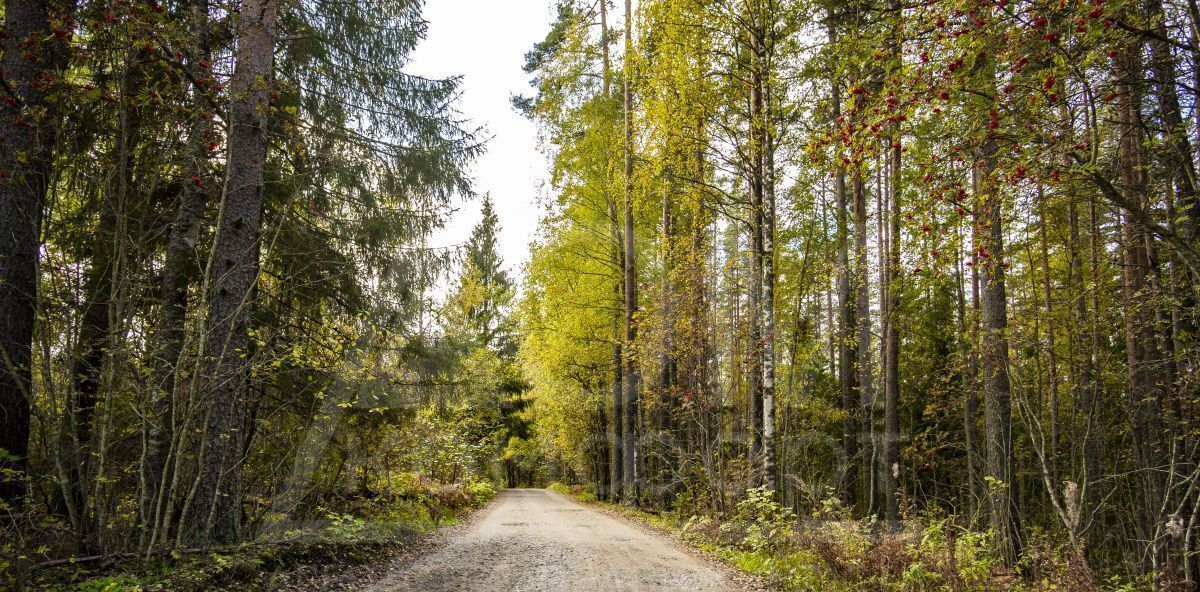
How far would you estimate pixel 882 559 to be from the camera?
5926 mm

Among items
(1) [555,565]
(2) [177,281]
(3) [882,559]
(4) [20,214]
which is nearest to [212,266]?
(2) [177,281]

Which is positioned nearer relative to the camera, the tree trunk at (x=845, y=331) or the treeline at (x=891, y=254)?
the treeline at (x=891, y=254)

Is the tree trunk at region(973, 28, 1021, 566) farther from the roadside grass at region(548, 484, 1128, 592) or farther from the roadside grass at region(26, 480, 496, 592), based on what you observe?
the roadside grass at region(26, 480, 496, 592)

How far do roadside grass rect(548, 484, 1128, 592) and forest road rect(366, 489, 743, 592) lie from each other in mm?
721

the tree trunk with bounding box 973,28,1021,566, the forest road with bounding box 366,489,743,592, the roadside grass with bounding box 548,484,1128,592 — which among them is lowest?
the forest road with bounding box 366,489,743,592

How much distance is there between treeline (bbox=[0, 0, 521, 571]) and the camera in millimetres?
4762

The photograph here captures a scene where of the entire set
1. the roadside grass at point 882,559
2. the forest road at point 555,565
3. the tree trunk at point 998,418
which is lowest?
the forest road at point 555,565

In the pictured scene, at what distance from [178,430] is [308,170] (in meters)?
3.90

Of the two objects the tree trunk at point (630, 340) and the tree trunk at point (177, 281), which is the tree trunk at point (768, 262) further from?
the tree trunk at point (177, 281)

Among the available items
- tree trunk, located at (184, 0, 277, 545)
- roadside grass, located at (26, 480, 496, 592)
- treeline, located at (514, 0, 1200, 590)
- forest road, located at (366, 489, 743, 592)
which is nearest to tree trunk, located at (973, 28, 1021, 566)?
treeline, located at (514, 0, 1200, 590)

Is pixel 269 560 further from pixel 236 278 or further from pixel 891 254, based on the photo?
pixel 891 254

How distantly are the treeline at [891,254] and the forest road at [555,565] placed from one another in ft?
6.12

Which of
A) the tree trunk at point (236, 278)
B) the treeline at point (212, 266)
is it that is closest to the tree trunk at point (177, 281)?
the treeline at point (212, 266)

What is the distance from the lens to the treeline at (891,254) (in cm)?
395
